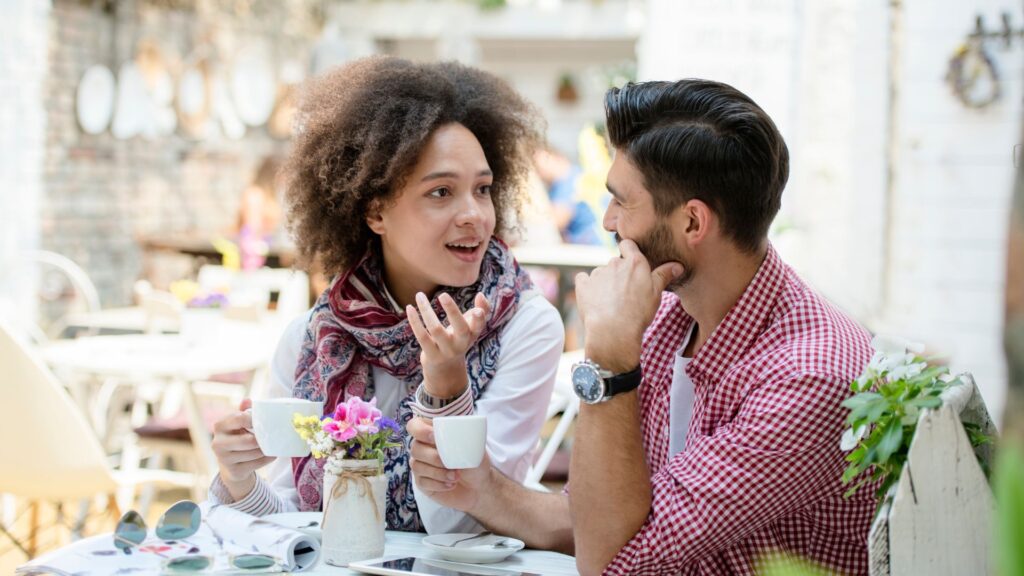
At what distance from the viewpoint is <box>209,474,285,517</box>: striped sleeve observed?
1.77m

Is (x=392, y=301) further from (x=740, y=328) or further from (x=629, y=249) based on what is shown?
(x=740, y=328)

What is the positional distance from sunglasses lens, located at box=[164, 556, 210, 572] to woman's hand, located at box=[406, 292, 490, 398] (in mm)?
428

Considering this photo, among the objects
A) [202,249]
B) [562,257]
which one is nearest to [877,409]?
[562,257]

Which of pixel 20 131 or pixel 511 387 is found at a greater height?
pixel 20 131

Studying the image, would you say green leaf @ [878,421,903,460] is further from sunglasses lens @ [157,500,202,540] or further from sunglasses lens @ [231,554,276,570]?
sunglasses lens @ [157,500,202,540]

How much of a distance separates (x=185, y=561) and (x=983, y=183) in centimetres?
419

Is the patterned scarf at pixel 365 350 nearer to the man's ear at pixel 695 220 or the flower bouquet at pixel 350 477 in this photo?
the flower bouquet at pixel 350 477

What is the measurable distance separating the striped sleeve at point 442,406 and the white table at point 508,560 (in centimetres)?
19

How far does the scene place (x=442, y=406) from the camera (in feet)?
5.60

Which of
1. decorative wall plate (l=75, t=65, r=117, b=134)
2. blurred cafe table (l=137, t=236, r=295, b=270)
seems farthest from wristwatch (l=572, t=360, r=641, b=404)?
decorative wall plate (l=75, t=65, r=117, b=134)

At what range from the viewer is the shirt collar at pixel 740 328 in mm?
1560

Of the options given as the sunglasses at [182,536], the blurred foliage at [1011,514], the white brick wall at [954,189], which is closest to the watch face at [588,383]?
the sunglasses at [182,536]

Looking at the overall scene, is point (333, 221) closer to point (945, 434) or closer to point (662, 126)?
point (662, 126)

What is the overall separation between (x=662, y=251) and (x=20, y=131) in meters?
7.11
